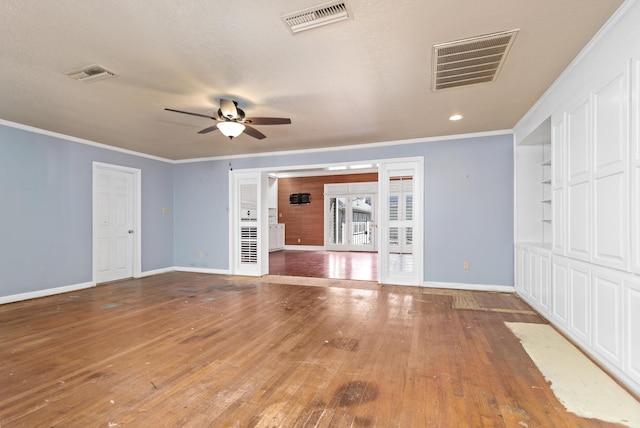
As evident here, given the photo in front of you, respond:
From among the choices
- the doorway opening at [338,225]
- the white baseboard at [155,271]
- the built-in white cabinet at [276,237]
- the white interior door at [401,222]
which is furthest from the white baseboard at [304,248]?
the white interior door at [401,222]

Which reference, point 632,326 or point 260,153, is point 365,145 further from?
point 632,326

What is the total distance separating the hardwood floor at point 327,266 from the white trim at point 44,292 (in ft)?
11.2

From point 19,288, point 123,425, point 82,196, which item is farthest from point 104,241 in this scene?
point 123,425

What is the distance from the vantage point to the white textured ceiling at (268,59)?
6.84ft

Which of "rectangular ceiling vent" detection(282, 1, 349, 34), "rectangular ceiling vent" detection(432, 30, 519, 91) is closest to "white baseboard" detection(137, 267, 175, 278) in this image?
"rectangular ceiling vent" detection(282, 1, 349, 34)

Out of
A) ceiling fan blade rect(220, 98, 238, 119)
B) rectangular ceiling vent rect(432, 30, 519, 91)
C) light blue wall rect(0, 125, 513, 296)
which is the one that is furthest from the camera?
light blue wall rect(0, 125, 513, 296)

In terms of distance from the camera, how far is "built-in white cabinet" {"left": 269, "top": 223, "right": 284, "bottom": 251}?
10867 millimetres

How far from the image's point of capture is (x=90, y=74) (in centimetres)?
293

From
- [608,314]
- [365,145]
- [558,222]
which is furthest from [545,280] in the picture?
[365,145]

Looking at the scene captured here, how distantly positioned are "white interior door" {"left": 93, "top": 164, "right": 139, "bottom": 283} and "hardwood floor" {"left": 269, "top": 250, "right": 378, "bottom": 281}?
3.03 meters

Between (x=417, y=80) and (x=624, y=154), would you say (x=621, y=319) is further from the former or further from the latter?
(x=417, y=80)

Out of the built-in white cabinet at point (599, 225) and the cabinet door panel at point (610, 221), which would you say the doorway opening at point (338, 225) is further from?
the cabinet door panel at point (610, 221)

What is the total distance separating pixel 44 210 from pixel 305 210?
768cm

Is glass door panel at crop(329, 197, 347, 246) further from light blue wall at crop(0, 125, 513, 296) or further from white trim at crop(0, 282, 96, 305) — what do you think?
white trim at crop(0, 282, 96, 305)
